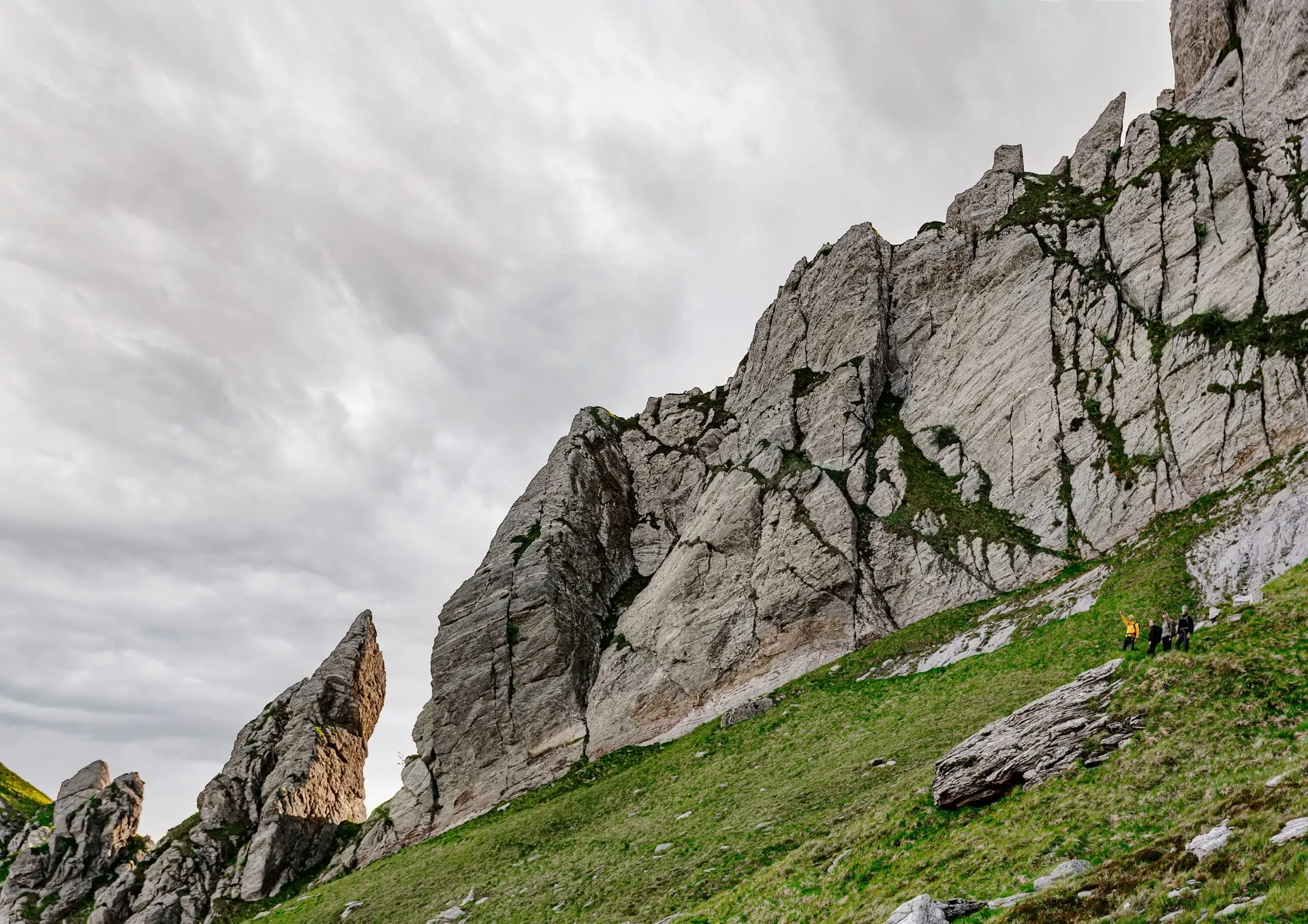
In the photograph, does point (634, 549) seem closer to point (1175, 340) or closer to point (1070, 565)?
point (1070, 565)

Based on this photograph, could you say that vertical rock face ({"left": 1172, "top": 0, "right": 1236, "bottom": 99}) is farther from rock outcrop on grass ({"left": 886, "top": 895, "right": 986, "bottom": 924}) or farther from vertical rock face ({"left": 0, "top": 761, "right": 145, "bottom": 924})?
vertical rock face ({"left": 0, "top": 761, "right": 145, "bottom": 924})

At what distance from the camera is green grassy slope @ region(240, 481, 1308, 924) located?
13.3m

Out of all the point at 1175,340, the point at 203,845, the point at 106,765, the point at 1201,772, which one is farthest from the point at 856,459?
the point at 106,765

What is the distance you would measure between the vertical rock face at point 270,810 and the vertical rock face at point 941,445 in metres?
10.3

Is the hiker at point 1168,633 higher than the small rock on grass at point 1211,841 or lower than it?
higher

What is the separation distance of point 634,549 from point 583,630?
47.2 feet

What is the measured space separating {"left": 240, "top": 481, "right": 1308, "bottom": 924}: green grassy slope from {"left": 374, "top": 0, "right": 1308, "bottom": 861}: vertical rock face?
245 inches

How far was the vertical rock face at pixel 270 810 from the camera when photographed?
201 feet

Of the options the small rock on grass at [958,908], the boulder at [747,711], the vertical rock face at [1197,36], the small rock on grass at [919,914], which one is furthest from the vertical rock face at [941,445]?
the small rock on grass at [958,908]

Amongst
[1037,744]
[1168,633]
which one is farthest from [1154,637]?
[1037,744]

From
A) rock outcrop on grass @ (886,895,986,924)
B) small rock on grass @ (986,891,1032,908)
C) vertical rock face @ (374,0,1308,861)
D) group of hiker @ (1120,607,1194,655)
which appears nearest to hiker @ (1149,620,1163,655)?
group of hiker @ (1120,607,1194,655)

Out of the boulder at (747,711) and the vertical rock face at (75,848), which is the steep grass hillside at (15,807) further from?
the boulder at (747,711)

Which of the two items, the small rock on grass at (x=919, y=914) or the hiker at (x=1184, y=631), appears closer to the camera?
the small rock on grass at (x=919, y=914)

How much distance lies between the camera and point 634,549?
82062 millimetres
